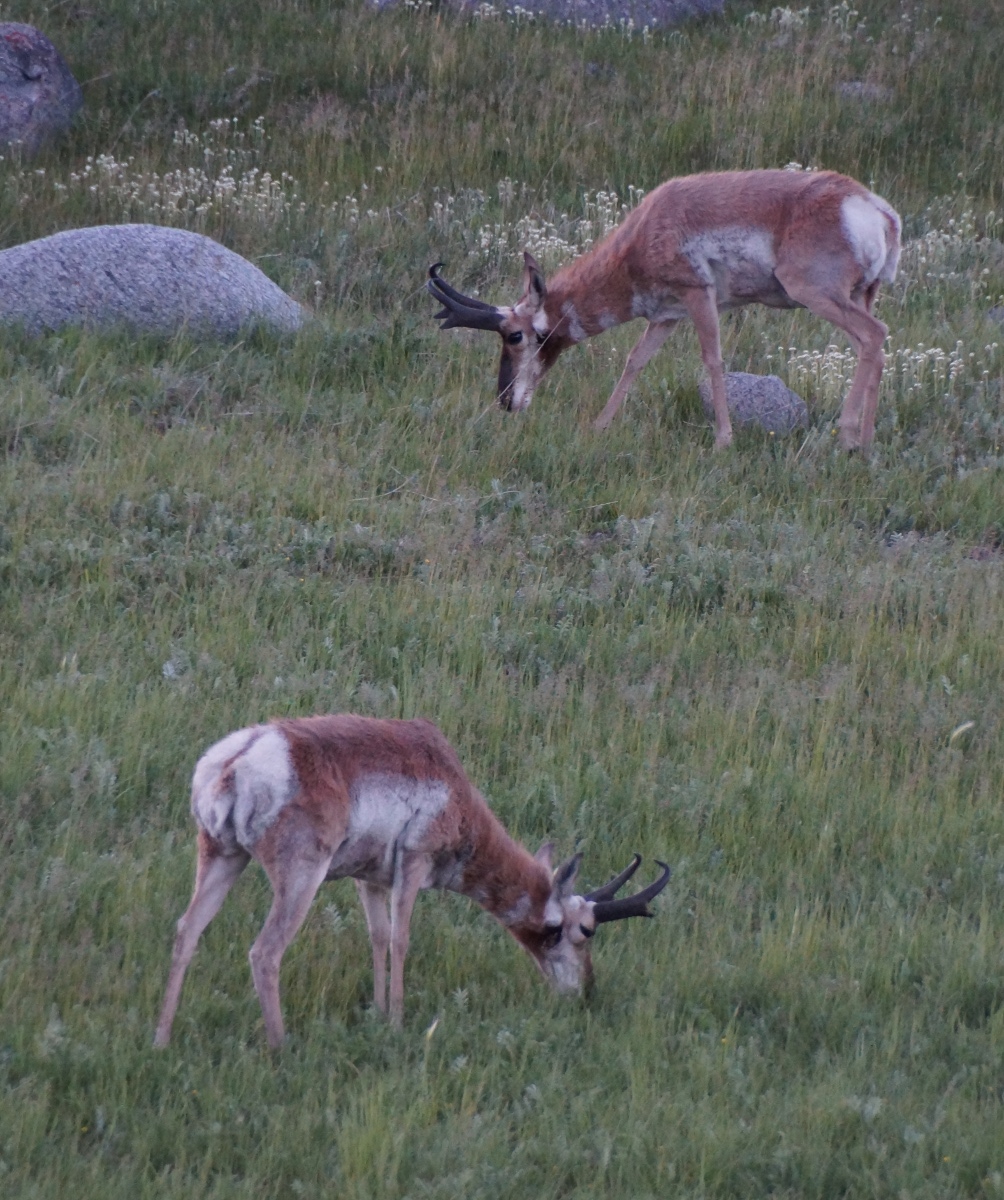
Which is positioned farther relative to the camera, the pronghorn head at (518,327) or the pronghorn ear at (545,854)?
the pronghorn head at (518,327)

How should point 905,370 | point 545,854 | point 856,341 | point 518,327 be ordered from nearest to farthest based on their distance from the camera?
point 545,854
point 856,341
point 518,327
point 905,370

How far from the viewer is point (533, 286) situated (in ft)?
36.5

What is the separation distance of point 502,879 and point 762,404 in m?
6.15

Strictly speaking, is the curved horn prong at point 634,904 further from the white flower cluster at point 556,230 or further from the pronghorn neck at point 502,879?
the white flower cluster at point 556,230

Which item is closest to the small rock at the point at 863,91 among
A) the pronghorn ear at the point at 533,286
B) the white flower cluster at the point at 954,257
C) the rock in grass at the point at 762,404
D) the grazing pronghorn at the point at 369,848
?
the white flower cluster at the point at 954,257

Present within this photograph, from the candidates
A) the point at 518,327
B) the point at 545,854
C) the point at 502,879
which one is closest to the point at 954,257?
the point at 518,327

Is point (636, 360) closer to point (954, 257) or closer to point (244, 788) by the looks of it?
point (954, 257)

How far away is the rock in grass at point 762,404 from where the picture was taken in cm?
1080

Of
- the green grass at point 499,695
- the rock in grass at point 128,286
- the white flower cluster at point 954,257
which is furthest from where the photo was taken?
the white flower cluster at point 954,257

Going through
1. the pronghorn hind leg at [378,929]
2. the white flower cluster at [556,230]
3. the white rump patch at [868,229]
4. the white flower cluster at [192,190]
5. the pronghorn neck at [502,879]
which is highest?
the white rump patch at [868,229]

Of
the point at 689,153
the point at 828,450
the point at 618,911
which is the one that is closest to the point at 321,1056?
the point at 618,911

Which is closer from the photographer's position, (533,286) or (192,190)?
(533,286)

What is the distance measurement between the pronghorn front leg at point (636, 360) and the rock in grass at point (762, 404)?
451 millimetres

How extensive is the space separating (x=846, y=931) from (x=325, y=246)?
29.5 ft
